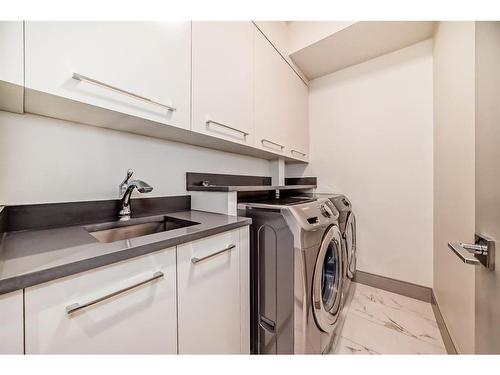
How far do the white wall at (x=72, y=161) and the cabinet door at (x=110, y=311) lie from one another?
22.3 inches

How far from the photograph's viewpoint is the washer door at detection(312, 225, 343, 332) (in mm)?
959

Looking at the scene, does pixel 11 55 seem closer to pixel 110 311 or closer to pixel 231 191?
pixel 110 311

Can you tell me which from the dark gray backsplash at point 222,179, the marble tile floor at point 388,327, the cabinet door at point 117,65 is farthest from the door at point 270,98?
the marble tile floor at point 388,327

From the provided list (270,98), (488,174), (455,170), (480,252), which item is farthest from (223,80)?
(455,170)

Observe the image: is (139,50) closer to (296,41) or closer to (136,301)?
(136,301)

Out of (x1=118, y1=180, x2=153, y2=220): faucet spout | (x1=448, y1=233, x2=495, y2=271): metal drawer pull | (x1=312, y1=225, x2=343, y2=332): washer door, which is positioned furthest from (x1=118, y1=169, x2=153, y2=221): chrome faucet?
(x1=448, y1=233, x2=495, y2=271): metal drawer pull

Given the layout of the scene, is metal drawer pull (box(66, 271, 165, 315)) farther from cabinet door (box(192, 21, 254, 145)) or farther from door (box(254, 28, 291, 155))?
door (box(254, 28, 291, 155))

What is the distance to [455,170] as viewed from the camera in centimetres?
110

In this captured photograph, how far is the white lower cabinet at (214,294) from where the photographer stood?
0.73 m

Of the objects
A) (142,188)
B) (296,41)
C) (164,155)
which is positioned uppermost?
(296,41)

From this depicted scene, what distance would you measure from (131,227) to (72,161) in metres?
0.39

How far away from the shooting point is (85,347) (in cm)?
51
